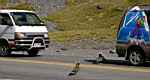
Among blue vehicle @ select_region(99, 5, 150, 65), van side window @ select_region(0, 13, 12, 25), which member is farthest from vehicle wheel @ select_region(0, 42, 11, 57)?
blue vehicle @ select_region(99, 5, 150, 65)

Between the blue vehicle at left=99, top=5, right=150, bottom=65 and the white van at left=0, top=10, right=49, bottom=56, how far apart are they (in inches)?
209

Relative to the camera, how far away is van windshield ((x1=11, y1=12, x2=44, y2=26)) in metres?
28.0

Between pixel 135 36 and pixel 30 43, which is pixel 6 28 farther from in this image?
pixel 135 36

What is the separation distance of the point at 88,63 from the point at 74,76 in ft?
18.6

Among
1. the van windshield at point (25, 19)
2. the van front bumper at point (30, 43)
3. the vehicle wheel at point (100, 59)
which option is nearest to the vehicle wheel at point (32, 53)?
the van front bumper at point (30, 43)

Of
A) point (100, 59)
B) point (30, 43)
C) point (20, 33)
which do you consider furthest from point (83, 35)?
point (100, 59)

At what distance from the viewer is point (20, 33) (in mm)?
27750

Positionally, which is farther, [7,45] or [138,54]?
[7,45]

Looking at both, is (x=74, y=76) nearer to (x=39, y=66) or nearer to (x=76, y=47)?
(x=39, y=66)

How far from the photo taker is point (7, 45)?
28078 millimetres

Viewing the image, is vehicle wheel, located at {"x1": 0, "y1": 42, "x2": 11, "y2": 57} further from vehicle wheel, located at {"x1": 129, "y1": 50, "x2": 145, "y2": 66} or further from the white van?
vehicle wheel, located at {"x1": 129, "y1": 50, "x2": 145, "y2": 66}

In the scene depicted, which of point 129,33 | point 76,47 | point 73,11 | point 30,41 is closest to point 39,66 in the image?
point 129,33

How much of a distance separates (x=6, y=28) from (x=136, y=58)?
7135 mm

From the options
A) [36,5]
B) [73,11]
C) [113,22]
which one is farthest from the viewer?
[36,5]
